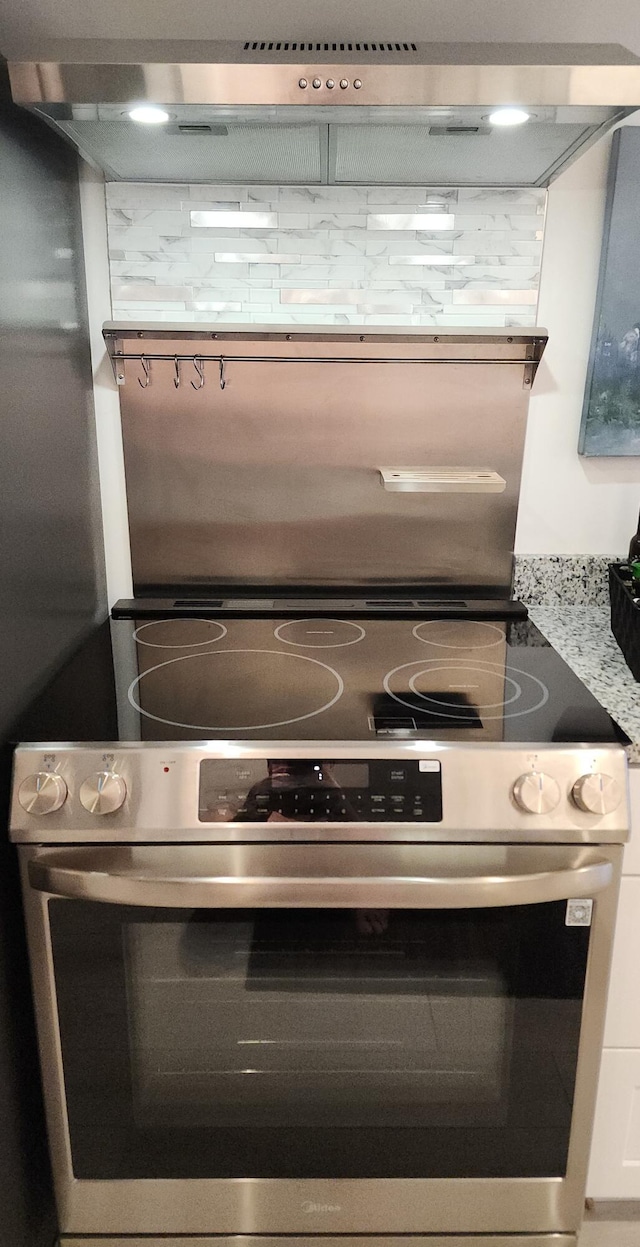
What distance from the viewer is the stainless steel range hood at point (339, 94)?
1032 millimetres

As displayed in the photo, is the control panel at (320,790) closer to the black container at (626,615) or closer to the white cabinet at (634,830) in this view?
the white cabinet at (634,830)

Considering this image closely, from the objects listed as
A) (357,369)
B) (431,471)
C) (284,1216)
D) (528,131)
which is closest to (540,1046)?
(284,1216)

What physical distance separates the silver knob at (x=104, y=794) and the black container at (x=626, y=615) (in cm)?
86

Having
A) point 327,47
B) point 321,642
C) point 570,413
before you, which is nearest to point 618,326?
point 570,413

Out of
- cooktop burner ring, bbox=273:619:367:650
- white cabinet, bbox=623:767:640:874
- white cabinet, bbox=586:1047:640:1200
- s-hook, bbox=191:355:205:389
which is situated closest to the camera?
white cabinet, bbox=623:767:640:874

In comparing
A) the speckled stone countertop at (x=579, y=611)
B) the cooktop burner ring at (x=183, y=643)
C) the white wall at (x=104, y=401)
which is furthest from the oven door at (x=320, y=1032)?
the white wall at (x=104, y=401)

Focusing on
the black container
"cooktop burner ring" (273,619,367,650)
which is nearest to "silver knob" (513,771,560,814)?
the black container

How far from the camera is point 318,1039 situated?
1132 mm

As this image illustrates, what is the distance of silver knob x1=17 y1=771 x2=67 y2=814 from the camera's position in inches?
39.9

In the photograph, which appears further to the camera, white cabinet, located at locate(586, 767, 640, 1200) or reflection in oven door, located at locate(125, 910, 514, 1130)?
white cabinet, located at locate(586, 767, 640, 1200)

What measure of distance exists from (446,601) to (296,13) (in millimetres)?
1111

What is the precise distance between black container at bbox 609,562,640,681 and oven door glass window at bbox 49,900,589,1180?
1.55 feet

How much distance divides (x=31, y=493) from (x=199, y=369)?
1.67 ft

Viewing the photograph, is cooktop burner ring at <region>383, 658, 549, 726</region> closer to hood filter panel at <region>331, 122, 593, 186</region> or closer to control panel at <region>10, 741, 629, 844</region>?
control panel at <region>10, 741, 629, 844</region>
